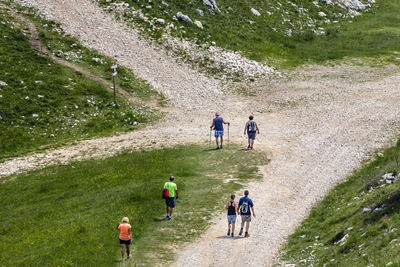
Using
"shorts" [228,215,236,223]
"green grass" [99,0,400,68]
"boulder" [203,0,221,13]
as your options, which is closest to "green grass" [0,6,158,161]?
"green grass" [99,0,400,68]

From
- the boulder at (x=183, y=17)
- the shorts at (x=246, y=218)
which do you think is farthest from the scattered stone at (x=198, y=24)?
the shorts at (x=246, y=218)

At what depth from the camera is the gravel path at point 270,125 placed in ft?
80.0

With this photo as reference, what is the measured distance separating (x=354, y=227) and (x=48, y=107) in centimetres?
3107

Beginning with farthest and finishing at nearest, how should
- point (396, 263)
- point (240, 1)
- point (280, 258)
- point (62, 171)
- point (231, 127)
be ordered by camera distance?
point (240, 1) → point (231, 127) → point (62, 171) → point (280, 258) → point (396, 263)

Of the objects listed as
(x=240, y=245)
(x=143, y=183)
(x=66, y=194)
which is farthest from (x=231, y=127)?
(x=240, y=245)

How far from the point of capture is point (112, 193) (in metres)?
29.3

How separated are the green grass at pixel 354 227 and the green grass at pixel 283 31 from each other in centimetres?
2943

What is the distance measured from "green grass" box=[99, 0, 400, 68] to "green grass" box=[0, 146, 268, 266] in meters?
23.6

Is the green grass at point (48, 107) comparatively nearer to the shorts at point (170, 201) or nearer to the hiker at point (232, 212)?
the shorts at point (170, 201)

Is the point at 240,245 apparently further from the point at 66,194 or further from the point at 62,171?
the point at 62,171

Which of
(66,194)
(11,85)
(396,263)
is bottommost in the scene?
(66,194)

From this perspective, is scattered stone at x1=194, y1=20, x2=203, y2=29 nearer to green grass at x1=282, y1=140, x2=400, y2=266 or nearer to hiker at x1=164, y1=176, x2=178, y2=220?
green grass at x1=282, y1=140, x2=400, y2=266

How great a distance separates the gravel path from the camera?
960 inches

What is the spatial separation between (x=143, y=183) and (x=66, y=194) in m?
5.15
